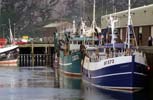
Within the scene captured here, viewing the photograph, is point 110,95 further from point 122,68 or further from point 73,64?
point 73,64

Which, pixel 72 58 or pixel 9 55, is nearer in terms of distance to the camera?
pixel 72 58

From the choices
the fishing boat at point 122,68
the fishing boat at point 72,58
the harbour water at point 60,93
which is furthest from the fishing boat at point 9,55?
the fishing boat at point 122,68

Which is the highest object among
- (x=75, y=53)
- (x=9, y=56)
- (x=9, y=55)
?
(x=75, y=53)

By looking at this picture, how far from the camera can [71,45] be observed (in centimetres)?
8712

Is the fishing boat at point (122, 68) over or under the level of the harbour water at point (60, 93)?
over

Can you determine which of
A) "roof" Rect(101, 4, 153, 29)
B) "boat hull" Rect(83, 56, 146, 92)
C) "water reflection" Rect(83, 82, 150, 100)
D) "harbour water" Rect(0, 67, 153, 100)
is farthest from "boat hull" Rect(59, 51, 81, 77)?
"boat hull" Rect(83, 56, 146, 92)

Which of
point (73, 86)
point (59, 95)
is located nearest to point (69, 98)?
point (59, 95)

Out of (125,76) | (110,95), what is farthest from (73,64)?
(125,76)

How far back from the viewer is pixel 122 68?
56.1 metres

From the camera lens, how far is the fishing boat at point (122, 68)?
5534 cm

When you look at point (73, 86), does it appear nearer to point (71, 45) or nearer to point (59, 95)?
point (59, 95)

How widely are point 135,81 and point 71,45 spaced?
32299 millimetres

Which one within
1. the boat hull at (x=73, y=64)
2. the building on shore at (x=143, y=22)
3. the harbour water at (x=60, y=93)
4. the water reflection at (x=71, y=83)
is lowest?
the water reflection at (x=71, y=83)

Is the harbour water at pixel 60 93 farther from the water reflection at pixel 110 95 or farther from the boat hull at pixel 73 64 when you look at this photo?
the boat hull at pixel 73 64
